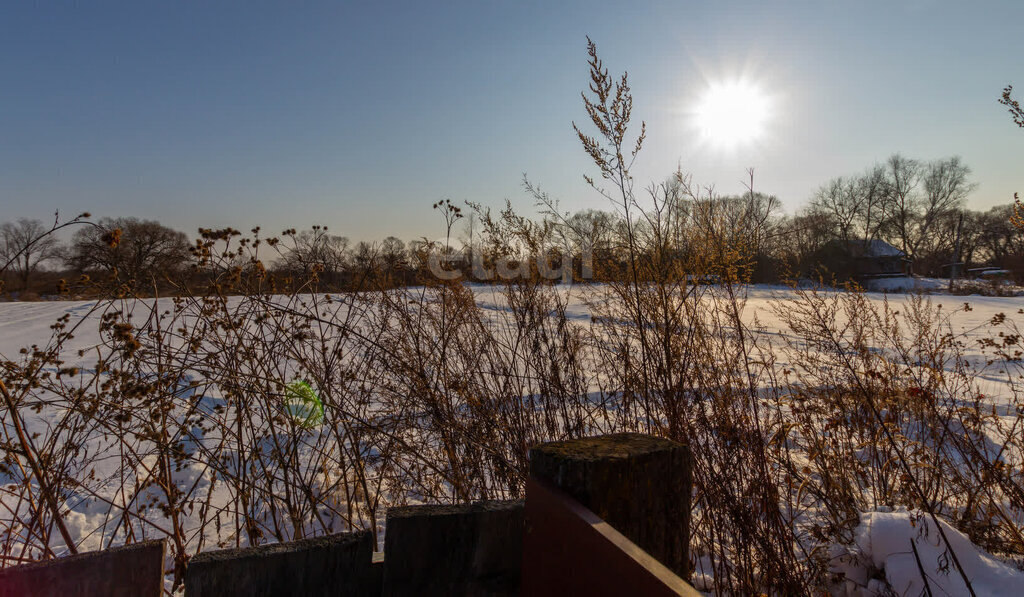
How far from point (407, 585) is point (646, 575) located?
0.50 m

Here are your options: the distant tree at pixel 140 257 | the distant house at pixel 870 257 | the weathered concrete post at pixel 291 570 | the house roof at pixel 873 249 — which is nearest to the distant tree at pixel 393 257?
the distant tree at pixel 140 257

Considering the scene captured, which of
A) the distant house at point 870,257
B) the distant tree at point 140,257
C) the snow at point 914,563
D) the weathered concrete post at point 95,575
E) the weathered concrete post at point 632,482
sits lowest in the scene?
the snow at point 914,563

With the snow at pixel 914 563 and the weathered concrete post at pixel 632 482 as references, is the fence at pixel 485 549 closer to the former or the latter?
the weathered concrete post at pixel 632 482

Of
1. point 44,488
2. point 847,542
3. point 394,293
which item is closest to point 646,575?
point 44,488

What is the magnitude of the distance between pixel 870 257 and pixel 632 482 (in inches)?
1772

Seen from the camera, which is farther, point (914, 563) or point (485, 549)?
point (914, 563)

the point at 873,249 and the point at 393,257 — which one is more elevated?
the point at 873,249

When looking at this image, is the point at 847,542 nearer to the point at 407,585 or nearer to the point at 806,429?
the point at 806,429

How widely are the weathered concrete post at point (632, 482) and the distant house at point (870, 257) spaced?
3825 cm

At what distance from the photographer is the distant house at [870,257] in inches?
1300

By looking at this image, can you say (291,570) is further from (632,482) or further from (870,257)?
(870,257)

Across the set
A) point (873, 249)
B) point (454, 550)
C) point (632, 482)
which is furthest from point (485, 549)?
point (873, 249)

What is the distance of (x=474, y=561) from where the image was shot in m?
0.90

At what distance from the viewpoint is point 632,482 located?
84 centimetres
